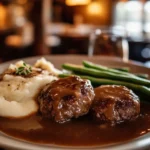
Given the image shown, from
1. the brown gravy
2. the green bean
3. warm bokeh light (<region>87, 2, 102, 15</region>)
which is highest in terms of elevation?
warm bokeh light (<region>87, 2, 102, 15</region>)

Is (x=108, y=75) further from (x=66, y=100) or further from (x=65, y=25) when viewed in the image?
(x=65, y=25)

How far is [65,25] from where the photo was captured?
12023mm

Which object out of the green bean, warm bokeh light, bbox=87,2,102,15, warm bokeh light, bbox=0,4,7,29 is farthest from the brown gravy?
warm bokeh light, bbox=87,2,102,15

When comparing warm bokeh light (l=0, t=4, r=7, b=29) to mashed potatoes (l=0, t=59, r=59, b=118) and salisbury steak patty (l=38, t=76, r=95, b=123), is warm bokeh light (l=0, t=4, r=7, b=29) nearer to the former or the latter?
mashed potatoes (l=0, t=59, r=59, b=118)

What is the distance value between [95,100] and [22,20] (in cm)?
703

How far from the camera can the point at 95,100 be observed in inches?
66.8

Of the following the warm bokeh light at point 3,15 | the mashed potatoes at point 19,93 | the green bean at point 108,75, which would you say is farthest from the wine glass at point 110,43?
the warm bokeh light at point 3,15

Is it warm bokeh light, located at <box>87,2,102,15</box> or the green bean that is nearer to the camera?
the green bean

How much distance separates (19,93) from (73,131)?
45cm

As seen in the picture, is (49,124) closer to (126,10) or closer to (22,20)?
(22,20)

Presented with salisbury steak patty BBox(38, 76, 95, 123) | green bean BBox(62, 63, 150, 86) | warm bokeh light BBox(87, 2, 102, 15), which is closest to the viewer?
salisbury steak patty BBox(38, 76, 95, 123)

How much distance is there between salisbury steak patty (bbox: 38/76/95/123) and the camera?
160 cm

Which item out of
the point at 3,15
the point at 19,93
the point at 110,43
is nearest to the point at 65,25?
the point at 3,15

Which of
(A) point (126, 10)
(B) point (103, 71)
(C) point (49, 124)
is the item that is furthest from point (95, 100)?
(A) point (126, 10)
